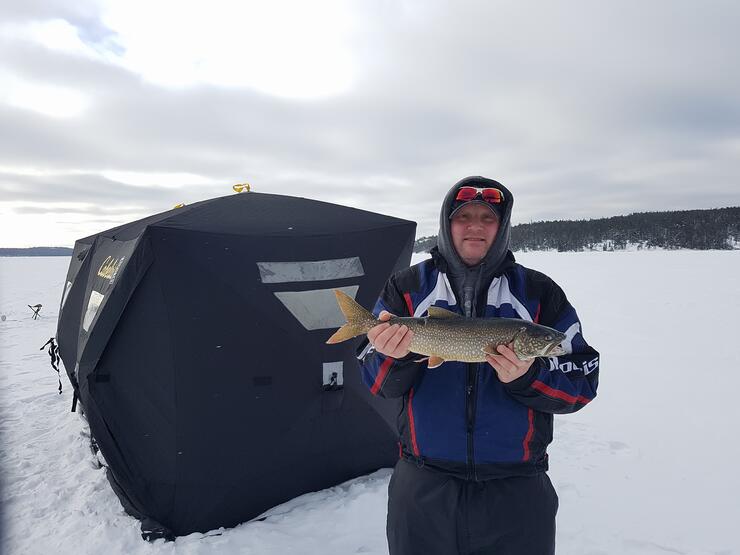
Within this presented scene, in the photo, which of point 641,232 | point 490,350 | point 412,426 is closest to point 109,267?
point 412,426

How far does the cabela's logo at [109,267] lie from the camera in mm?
4642

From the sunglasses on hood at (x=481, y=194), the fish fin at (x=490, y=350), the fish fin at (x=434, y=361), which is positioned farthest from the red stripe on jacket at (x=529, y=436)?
the sunglasses on hood at (x=481, y=194)

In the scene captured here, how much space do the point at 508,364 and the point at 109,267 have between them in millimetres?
4650

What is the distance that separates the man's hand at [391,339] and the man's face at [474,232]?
609 millimetres

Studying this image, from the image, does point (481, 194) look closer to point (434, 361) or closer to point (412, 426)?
point (434, 361)

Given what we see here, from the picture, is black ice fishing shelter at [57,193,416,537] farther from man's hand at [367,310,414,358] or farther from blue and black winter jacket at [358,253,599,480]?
man's hand at [367,310,414,358]

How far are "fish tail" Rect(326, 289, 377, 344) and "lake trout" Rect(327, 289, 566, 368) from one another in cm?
51

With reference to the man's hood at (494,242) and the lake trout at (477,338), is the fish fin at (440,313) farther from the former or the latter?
the man's hood at (494,242)

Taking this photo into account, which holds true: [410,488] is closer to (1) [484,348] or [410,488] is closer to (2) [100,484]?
(1) [484,348]

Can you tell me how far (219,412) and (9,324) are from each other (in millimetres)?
16402

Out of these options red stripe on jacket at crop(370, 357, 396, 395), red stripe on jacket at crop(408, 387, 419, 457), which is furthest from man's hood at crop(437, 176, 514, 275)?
red stripe on jacket at crop(408, 387, 419, 457)

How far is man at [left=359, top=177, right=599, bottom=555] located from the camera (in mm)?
2336

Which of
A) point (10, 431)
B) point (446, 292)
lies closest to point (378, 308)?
point (446, 292)

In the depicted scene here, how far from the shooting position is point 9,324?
15695mm
